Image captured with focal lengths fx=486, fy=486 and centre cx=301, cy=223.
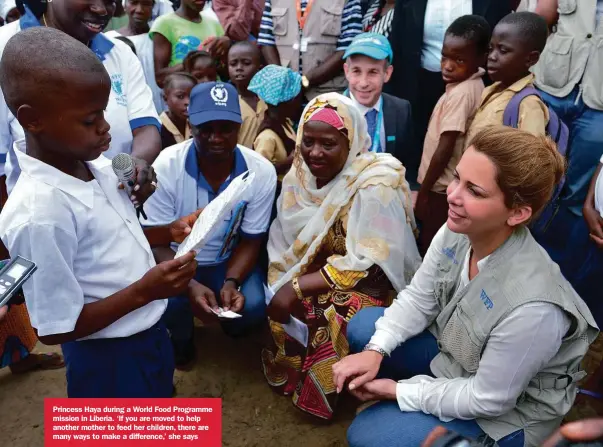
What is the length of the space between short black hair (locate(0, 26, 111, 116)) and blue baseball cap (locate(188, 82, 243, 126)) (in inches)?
37.2

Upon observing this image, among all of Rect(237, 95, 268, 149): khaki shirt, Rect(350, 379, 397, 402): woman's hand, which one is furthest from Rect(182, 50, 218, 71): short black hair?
Rect(350, 379, 397, 402): woman's hand

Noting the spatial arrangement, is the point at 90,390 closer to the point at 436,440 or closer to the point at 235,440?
the point at 235,440

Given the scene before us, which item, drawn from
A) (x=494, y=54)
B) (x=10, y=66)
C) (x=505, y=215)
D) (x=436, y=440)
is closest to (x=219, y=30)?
(x=494, y=54)

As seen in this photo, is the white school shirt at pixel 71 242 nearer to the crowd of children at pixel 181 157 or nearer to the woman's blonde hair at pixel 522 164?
the crowd of children at pixel 181 157

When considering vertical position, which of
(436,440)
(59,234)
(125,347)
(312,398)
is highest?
(59,234)

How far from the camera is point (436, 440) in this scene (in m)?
1.22

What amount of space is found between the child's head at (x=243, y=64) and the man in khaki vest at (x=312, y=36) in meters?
0.23

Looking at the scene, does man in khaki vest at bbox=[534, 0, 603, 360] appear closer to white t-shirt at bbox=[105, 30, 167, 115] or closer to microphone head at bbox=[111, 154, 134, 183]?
microphone head at bbox=[111, 154, 134, 183]

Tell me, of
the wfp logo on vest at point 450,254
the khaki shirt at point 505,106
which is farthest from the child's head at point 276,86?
the wfp logo on vest at point 450,254

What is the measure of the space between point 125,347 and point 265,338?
1.34m

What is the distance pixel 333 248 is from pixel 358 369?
30.9 inches

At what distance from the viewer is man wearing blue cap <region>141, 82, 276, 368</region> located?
2.33 m

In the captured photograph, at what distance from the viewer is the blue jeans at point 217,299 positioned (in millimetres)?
2590

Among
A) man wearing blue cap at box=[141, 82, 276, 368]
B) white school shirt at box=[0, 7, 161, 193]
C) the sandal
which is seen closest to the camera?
white school shirt at box=[0, 7, 161, 193]
